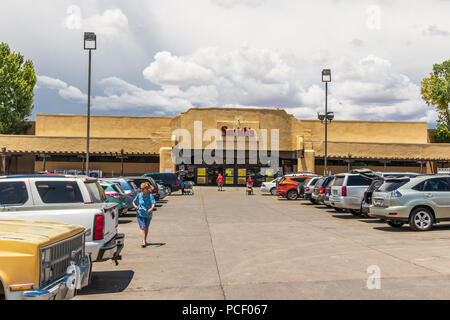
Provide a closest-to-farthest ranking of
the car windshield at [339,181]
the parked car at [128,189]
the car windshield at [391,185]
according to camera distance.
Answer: the car windshield at [391,185], the car windshield at [339,181], the parked car at [128,189]

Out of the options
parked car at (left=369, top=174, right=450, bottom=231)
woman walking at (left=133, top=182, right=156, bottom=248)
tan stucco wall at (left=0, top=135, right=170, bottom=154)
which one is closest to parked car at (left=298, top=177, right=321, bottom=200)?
parked car at (left=369, top=174, right=450, bottom=231)

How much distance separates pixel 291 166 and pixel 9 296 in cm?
4949

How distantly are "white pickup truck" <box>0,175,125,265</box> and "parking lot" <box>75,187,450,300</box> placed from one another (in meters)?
0.74

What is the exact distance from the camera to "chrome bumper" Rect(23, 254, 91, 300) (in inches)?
190

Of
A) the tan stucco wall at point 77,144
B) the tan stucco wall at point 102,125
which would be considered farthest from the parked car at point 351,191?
the tan stucco wall at point 102,125

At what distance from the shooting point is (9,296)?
15.6 feet

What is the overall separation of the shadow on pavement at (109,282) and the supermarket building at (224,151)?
41.1m

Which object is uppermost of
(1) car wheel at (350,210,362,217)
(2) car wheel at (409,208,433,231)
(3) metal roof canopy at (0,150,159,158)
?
(3) metal roof canopy at (0,150,159,158)

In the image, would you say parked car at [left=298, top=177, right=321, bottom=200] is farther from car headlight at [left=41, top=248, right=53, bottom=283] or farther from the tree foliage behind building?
the tree foliage behind building

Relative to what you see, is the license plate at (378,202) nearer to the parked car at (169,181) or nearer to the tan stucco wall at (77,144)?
the parked car at (169,181)

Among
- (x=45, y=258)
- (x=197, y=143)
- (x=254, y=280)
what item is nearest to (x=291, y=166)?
(x=197, y=143)

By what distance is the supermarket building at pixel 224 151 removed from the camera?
50062 millimetres

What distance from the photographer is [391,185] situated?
14852mm

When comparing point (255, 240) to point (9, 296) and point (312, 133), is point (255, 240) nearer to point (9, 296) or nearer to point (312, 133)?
point (9, 296)
